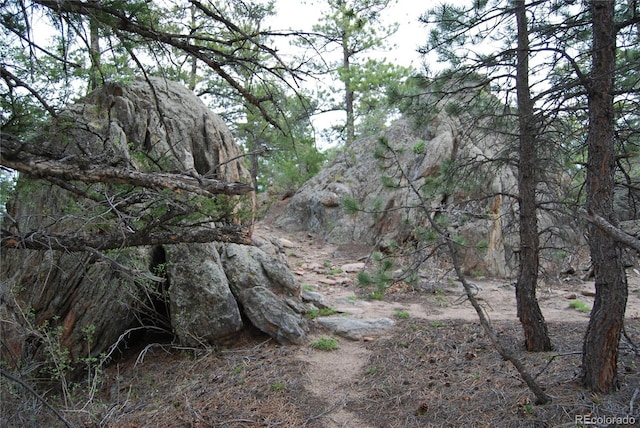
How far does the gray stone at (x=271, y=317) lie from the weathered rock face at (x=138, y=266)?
0.02 m

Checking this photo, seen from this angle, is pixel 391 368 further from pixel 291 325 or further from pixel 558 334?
pixel 558 334

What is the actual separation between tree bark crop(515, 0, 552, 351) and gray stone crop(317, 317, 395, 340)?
7.62ft

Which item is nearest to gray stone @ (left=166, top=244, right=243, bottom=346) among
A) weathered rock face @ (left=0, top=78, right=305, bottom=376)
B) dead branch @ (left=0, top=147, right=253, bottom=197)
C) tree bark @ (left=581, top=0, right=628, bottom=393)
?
weathered rock face @ (left=0, top=78, right=305, bottom=376)

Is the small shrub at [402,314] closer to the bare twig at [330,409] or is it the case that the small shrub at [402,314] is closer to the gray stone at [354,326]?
the gray stone at [354,326]

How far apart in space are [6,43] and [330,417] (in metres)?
4.37

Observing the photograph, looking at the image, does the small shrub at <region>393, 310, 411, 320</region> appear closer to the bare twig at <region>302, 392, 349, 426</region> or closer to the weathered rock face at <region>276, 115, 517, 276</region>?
the weathered rock face at <region>276, 115, 517, 276</region>

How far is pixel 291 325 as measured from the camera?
6445mm

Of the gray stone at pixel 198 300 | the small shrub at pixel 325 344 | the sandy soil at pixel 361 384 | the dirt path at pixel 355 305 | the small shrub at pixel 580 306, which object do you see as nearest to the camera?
the sandy soil at pixel 361 384

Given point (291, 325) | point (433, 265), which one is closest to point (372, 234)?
point (433, 265)

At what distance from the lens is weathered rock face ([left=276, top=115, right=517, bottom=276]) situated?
36.8 feet

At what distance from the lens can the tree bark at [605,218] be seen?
353cm

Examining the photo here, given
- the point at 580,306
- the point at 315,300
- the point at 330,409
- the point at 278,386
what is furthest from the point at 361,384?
the point at 580,306

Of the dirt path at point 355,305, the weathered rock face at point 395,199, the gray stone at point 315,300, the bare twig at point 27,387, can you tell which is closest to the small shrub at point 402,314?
the dirt path at point 355,305

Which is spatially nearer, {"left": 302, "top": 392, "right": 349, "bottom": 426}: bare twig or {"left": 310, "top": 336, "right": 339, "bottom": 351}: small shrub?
{"left": 302, "top": 392, "right": 349, "bottom": 426}: bare twig
